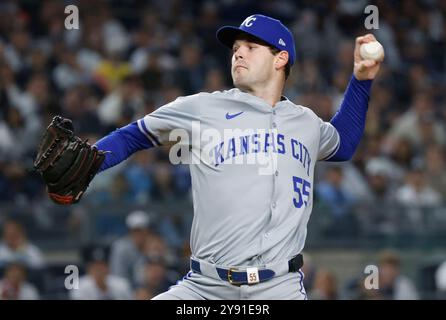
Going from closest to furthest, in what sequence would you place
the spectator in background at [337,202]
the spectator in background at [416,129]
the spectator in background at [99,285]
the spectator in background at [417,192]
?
the spectator in background at [99,285], the spectator in background at [337,202], the spectator in background at [417,192], the spectator in background at [416,129]

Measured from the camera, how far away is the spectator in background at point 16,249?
9141 mm

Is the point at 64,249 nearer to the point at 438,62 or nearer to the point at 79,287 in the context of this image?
the point at 79,287

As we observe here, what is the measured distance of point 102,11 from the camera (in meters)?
12.7

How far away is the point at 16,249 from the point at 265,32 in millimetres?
4710

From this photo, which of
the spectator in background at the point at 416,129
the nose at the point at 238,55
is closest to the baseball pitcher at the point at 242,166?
the nose at the point at 238,55

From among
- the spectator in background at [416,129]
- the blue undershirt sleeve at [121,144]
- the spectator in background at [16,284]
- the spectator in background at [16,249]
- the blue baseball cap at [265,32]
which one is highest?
the blue baseball cap at [265,32]

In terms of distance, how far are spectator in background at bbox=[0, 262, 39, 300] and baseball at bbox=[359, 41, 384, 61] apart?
167 inches

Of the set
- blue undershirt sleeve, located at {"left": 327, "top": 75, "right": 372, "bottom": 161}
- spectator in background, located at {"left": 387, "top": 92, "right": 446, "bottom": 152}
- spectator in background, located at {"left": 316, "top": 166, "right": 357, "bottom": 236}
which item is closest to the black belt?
blue undershirt sleeve, located at {"left": 327, "top": 75, "right": 372, "bottom": 161}

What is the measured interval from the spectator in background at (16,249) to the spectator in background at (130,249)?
1.94 ft

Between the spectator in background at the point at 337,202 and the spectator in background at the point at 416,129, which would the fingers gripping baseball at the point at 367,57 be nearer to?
the spectator in background at the point at 337,202

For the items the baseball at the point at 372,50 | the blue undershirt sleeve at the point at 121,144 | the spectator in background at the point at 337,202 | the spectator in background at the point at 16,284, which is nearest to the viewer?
the blue undershirt sleeve at the point at 121,144

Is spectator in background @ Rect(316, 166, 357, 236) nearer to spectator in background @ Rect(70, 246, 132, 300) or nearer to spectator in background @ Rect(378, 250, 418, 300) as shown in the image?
spectator in background @ Rect(378, 250, 418, 300)

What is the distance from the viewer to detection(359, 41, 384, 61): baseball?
520 centimetres
